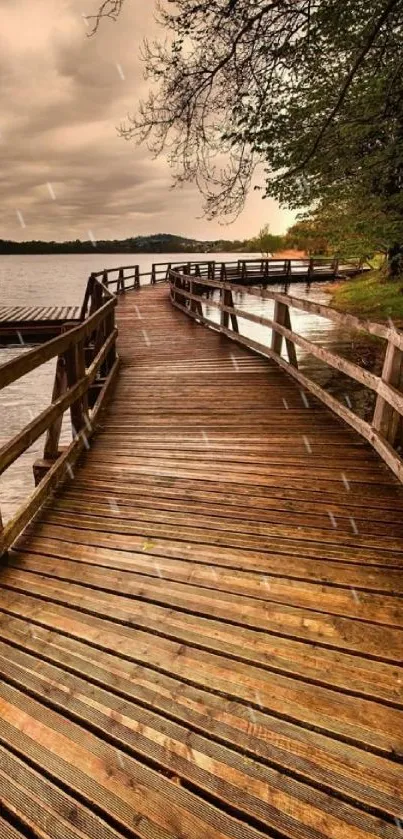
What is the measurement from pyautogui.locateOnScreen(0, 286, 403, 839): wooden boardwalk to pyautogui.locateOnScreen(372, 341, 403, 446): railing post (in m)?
Answer: 0.34

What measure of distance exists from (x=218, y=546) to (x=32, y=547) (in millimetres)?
1246

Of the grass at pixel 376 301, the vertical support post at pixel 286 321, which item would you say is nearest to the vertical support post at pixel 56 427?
the vertical support post at pixel 286 321

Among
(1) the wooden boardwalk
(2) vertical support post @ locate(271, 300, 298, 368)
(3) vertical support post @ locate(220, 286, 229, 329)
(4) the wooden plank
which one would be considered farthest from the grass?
(4) the wooden plank

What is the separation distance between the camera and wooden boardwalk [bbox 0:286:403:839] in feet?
4.96

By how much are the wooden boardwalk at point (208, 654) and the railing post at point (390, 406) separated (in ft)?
1.11

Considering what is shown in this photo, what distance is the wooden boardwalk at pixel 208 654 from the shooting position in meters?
1.51

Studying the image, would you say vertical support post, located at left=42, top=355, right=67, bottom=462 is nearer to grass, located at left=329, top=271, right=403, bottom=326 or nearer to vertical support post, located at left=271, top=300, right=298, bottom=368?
vertical support post, located at left=271, top=300, right=298, bottom=368

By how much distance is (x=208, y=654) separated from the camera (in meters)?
2.08

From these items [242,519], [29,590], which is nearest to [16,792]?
[29,590]

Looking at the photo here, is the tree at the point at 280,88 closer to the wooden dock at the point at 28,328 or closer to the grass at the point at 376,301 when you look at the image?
the grass at the point at 376,301

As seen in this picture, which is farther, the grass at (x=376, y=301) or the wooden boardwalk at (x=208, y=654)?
the grass at (x=376, y=301)

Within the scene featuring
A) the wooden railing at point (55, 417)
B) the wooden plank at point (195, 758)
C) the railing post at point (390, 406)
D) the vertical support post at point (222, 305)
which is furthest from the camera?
the vertical support post at point (222, 305)

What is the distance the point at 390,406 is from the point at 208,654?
2651mm

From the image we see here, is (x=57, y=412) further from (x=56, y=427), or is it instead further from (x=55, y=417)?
(x=56, y=427)
